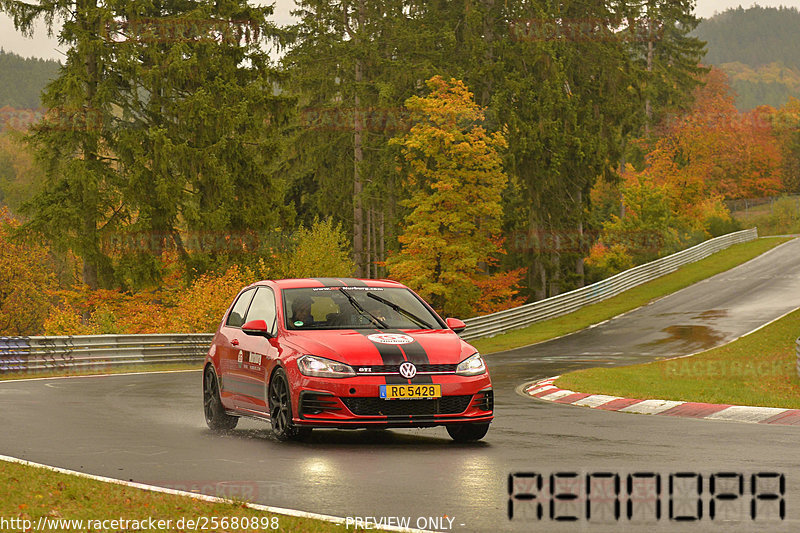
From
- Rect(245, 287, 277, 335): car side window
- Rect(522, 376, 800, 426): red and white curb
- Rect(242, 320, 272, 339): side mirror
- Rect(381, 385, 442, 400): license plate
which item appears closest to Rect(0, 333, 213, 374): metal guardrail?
Rect(522, 376, 800, 426): red and white curb

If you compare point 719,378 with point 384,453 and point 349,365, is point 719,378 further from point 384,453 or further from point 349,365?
point 384,453

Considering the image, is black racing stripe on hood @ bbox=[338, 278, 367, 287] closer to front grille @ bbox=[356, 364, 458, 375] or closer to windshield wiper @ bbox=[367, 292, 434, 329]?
windshield wiper @ bbox=[367, 292, 434, 329]

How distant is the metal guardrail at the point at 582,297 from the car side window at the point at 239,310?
3133cm

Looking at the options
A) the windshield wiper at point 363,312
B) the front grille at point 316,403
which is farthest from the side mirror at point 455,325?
the front grille at point 316,403

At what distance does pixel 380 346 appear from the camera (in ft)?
39.7

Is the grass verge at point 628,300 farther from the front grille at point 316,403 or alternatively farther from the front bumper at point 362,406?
the front grille at point 316,403

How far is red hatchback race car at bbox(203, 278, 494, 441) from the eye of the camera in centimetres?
1186

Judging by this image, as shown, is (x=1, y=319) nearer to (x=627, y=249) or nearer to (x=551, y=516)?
(x=627, y=249)

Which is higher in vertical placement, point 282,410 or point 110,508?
point 110,508

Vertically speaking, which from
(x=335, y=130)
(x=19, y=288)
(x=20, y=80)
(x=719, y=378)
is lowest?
(x=19, y=288)

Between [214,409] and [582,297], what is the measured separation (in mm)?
44054

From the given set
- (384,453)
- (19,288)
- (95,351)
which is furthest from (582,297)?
(384,453)

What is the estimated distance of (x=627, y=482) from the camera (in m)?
9.30

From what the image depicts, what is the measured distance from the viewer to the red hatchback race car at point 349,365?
11859 mm
